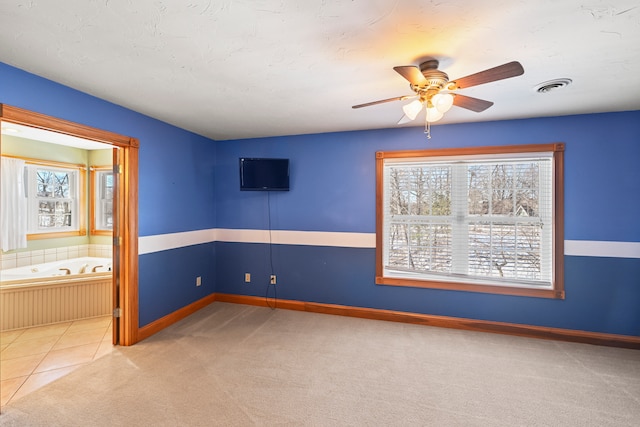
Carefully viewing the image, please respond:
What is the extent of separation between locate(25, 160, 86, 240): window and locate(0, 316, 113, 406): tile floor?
1772 millimetres

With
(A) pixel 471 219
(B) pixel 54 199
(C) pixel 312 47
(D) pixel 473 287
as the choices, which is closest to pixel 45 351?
(B) pixel 54 199

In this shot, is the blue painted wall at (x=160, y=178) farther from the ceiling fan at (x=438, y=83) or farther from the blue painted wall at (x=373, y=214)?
the ceiling fan at (x=438, y=83)

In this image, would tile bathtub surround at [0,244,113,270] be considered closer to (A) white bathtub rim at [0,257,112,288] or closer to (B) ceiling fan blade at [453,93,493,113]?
(A) white bathtub rim at [0,257,112,288]

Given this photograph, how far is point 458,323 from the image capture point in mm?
3309

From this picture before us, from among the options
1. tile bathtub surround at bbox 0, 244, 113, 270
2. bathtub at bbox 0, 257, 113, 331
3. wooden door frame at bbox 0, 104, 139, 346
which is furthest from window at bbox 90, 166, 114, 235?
wooden door frame at bbox 0, 104, 139, 346

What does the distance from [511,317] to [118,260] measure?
420 cm

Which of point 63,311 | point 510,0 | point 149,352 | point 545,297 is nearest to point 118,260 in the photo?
point 149,352

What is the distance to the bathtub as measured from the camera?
3.24 metres

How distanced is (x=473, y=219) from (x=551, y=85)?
5.00 feet

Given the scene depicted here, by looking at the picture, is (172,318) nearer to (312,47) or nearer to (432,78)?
(312,47)

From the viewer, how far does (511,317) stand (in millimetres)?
3186

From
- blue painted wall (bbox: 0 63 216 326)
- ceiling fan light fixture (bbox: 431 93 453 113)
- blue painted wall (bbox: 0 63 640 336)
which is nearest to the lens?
ceiling fan light fixture (bbox: 431 93 453 113)

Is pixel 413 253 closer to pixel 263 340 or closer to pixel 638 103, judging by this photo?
pixel 263 340

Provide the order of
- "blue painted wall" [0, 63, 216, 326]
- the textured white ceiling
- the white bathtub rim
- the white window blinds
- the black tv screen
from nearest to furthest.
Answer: the textured white ceiling, "blue painted wall" [0, 63, 216, 326], the white window blinds, the white bathtub rim, the black tv screen
